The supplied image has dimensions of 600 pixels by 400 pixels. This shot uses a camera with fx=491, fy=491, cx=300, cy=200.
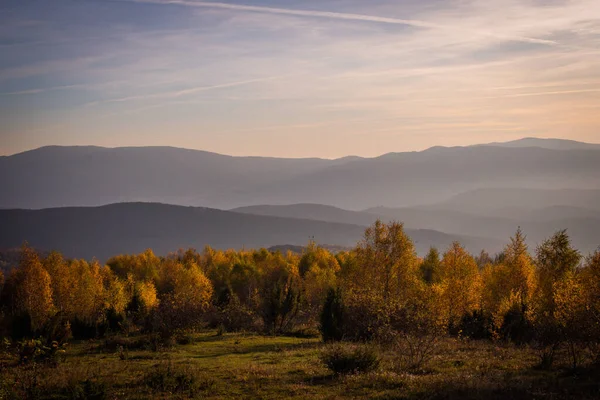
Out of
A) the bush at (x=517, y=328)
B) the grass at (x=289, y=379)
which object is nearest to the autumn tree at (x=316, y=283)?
the bush at (x=517, y=328)

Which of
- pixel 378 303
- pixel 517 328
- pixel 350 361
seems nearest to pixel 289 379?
pixel 350 361

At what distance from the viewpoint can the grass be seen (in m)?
22.7

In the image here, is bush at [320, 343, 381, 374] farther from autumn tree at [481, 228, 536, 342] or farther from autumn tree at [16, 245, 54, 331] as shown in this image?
autumn tree at [16, 245, 54, 331]

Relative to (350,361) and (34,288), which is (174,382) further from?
(34,288)

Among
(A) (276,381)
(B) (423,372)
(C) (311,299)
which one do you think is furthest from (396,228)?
(A) (276,381)

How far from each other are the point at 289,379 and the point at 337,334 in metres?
18.1

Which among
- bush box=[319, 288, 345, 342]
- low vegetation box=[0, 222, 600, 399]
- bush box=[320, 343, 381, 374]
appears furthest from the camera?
bush box=[319, 288, 345, 342]

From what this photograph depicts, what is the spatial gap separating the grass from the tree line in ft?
8.44

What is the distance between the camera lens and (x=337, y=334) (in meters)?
44.3

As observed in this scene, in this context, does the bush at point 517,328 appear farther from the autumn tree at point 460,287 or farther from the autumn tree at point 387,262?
the autumn tree at point 387,262

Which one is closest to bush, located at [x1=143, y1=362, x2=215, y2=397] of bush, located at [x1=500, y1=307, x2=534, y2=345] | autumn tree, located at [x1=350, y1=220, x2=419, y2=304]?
bush, located at [x1=500, y1=307, x2=534, y2=345]

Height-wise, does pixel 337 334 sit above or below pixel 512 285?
below

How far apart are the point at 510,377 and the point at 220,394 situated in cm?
1486

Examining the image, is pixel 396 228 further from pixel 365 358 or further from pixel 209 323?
pixel 365 358
